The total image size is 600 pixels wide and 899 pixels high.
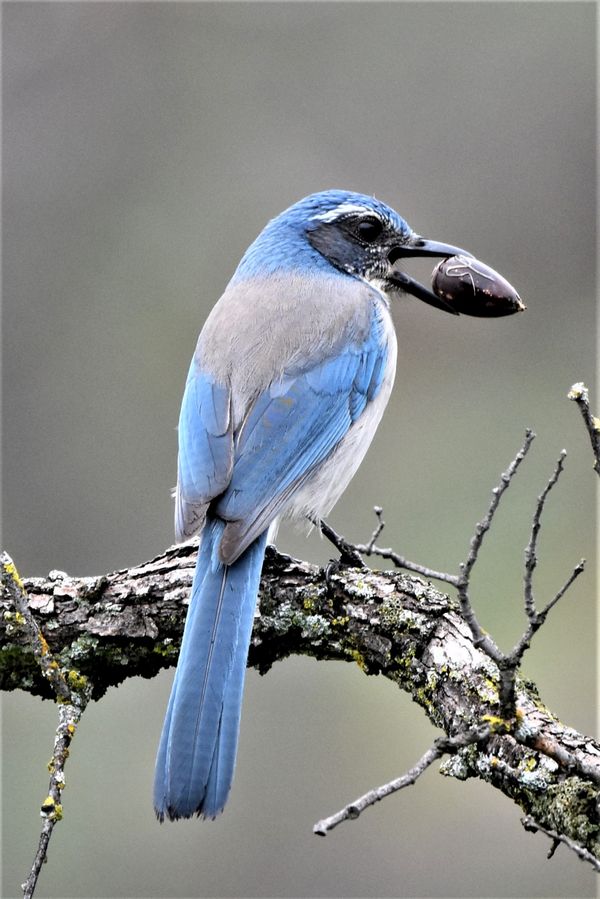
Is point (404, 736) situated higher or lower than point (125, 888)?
higher

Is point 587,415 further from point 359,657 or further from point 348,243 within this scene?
point 348,243

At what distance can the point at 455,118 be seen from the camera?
9.86 meters

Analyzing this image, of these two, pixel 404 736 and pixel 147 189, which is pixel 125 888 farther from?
pixel 147 189

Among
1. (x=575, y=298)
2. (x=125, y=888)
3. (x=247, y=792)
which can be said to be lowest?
(x=125, y=888)

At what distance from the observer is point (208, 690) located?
393 centimetres

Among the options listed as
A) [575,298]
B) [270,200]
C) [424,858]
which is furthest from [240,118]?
[424,858]

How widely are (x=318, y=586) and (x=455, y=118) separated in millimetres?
6373

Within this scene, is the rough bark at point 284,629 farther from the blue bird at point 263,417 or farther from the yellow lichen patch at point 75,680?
the blue bird at point 263,417

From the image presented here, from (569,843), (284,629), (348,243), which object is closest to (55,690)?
(284,629)

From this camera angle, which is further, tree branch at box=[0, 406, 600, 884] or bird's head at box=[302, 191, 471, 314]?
bird's head at box=[302, 191, 471, 314]

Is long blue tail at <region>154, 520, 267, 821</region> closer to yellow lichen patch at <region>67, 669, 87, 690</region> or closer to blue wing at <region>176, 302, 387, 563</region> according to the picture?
blue wing at <region>176, 302, 387, 563</region>

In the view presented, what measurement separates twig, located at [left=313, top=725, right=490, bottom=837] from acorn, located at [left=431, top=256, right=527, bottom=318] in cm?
247

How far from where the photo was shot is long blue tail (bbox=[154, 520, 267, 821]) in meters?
3.75

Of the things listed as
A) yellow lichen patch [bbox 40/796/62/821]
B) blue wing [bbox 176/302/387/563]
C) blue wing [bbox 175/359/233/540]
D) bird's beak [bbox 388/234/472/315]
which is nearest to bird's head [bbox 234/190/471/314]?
bird's beak [bbox 388/234/472/315]
